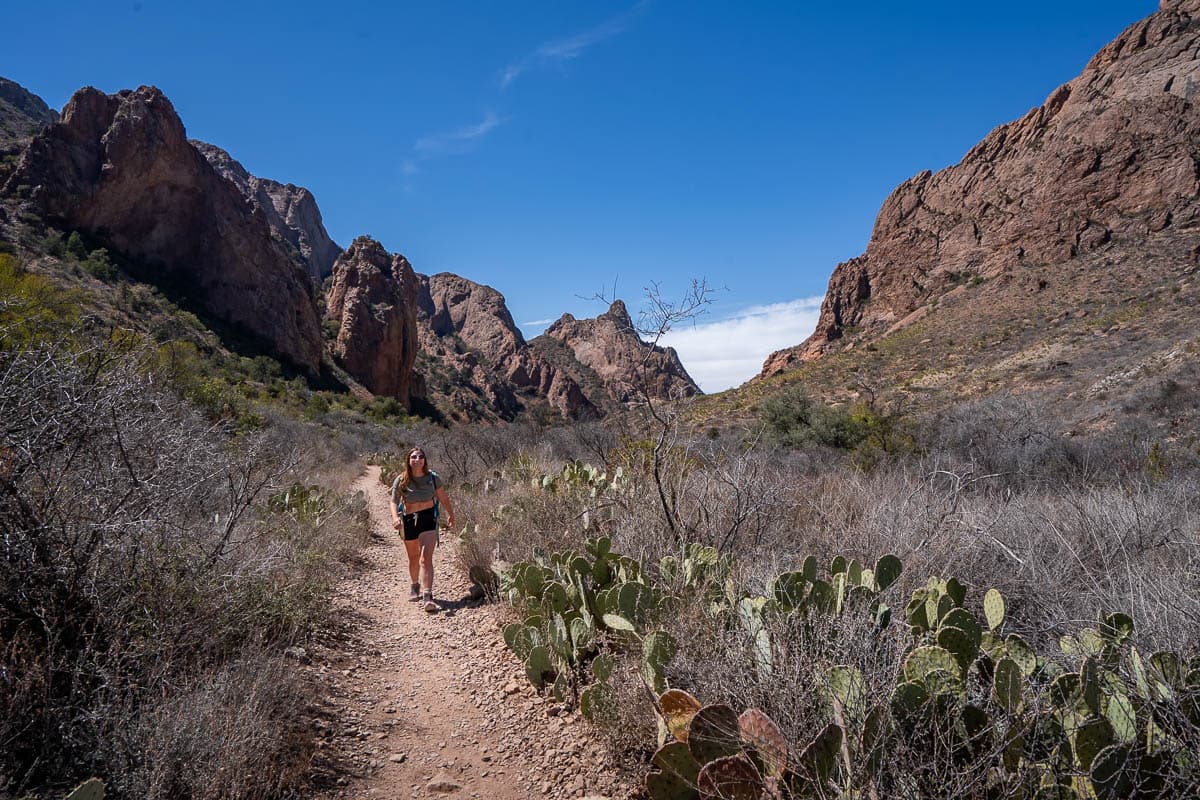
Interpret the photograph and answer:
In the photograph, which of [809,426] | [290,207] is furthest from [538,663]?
[290,207]

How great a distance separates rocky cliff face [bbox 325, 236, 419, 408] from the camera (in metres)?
46.4

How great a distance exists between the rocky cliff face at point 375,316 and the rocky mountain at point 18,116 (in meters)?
20.8

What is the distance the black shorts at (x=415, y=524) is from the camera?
5.02 metres

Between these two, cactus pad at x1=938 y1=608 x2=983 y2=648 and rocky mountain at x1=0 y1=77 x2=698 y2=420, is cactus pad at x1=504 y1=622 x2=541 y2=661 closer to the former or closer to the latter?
cactus pad at x1=938 y1=608 x2=983 y2=648

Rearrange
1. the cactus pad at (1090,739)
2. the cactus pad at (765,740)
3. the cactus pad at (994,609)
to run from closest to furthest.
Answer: the cactus pad at (1090,739), the cactus pad at (765,740), the cactus pad at (994,609)

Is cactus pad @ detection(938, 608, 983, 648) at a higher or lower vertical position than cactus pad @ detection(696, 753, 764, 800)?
higher

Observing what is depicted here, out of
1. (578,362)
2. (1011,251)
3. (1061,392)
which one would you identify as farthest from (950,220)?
(578,362)

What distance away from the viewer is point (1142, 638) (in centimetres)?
250

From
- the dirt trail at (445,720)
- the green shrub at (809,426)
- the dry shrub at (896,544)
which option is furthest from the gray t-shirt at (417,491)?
the green shrub at (809,426)

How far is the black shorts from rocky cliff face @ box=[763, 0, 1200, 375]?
3485 centimetres

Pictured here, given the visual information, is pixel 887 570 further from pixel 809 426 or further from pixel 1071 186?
pixel 1071 186

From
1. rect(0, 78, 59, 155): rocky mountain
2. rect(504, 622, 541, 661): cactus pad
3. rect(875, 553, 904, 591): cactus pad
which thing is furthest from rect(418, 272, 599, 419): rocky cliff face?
rect(875, 553, 904, 591): cactus pad

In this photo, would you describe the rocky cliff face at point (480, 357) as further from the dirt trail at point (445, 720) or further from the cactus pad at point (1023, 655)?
the cactus pad at point (1023, 655)

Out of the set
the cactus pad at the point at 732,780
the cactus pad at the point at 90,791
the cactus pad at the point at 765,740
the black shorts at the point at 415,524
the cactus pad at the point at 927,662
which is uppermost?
the black shorts at the point at 415,524
